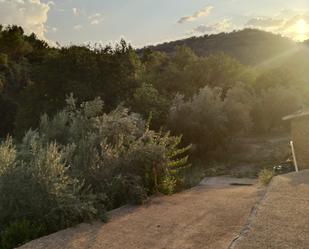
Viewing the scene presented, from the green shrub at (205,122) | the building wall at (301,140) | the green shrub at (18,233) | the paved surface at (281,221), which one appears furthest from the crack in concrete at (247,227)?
the green shrub at (205,122)

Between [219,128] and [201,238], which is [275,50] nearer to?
[219,128]

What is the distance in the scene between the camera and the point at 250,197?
1008cm

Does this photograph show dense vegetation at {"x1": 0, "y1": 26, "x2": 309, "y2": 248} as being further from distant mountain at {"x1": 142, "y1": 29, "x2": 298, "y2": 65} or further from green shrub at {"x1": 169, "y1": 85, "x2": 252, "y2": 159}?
distant mountain at {"x1": 142, "y1": 29, "x2": 298, "y2": 65}

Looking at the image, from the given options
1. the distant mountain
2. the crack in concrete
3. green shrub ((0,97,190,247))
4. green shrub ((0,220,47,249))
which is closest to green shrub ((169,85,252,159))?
green shrub ((0,97,190,247))

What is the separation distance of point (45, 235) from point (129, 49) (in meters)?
18.2

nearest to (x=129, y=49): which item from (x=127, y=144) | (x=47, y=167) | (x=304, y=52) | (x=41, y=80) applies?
(x=41, y=80)

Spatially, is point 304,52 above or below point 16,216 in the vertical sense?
above

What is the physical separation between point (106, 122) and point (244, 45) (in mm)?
71512

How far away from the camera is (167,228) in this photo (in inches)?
313

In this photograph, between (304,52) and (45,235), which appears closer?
(45,235)

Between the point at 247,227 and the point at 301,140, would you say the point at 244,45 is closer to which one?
the point at 301,140

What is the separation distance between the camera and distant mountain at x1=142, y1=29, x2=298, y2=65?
75438 millimetres

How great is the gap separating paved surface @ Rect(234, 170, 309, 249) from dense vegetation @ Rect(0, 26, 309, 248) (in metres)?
2.90

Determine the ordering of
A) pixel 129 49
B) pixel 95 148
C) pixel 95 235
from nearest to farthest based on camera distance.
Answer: pixel 95 235 → pixel 95 148 → pixel 129 49
